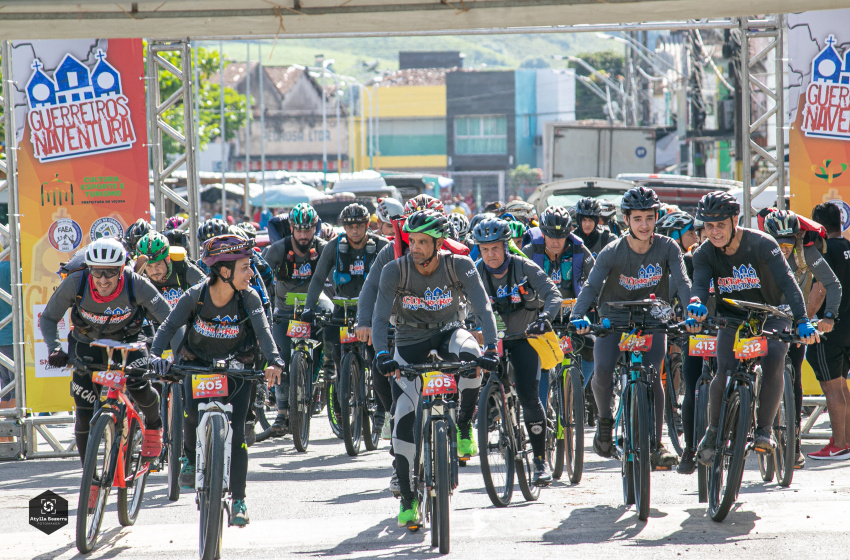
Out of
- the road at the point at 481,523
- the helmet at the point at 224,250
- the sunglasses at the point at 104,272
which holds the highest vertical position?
the helmet at the point at 224,250

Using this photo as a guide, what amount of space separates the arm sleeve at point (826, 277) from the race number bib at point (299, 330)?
465 cm

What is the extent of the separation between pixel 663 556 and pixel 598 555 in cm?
38

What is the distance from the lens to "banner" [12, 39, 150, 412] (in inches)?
410

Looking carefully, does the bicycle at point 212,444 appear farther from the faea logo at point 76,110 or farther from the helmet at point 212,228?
the faea logo at point 76,110

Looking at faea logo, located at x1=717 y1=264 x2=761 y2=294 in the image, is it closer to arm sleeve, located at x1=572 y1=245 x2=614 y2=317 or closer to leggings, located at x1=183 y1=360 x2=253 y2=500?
arm sleeve, located at x1=572 y1=245 x2=614 y2=317

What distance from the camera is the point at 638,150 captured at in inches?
1352

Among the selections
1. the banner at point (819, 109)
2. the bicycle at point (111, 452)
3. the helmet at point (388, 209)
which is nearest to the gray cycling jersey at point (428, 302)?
the bicycle at point (111, 452)

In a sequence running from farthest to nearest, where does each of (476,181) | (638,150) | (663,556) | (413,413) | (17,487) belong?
1. (476,181)
2. (638,150)
3. (17,487)
4. (413,413)
5. (663,556)

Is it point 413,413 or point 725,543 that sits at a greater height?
point 413,413

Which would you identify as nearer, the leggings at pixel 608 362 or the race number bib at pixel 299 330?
the leggings at pixel 608 362

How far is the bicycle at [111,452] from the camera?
6.68 metres

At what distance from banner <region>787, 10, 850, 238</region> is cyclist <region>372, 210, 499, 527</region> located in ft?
15.9

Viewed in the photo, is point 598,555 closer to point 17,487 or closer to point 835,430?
point 835,430

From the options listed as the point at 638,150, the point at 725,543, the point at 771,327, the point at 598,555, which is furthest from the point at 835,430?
the point at 638,150
